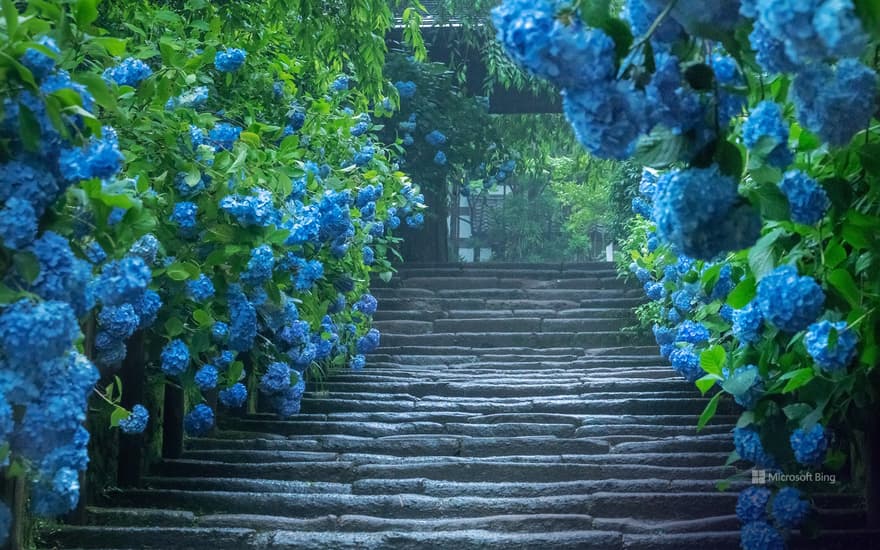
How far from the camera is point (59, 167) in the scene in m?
2.23

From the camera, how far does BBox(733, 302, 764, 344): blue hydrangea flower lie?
3346mm

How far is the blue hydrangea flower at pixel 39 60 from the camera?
214 centimetres

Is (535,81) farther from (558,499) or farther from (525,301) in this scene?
(558,499)

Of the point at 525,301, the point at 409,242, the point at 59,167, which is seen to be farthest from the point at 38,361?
the point at 409,242

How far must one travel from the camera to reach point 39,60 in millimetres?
2146

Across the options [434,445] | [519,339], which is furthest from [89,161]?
[519,339]

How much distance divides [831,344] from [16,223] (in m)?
1.82

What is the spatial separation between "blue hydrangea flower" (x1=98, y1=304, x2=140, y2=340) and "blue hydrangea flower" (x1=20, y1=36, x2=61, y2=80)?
1.37 metres

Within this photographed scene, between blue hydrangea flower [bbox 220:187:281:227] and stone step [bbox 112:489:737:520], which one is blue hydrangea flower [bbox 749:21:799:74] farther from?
stone step [bbox 112:489:737:520]

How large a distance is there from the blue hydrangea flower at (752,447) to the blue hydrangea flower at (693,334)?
1.95 m

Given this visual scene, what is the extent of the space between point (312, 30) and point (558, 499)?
111 inches

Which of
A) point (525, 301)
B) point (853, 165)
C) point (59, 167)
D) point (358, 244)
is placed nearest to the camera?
point (59, 167)

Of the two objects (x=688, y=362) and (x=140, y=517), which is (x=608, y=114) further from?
(x=688, y=362)

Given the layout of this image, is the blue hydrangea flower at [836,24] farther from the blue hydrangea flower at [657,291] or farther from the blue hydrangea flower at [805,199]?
the blue hydrangea flower at [657,291]
